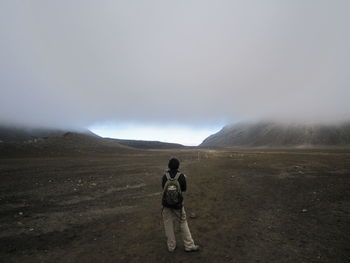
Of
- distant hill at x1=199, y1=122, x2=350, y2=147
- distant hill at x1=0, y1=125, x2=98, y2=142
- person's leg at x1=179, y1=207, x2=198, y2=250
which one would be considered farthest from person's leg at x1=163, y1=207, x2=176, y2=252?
distant hill at x1=199, y1=122, x2=350, y2=147

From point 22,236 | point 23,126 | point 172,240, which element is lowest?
point 22,236

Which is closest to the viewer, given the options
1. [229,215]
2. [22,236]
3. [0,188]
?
[22,236]

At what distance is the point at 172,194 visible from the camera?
5.52 m

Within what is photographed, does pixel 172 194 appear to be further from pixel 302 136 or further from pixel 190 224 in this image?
pixel 302 136

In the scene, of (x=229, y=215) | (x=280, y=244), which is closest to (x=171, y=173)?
(x=280, y=244)

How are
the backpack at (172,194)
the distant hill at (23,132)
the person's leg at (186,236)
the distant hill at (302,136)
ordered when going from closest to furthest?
the backpack at (172,194)
the person's leg at (186,236)
the distant hill at (23,132)
the distant hill at (302,136)

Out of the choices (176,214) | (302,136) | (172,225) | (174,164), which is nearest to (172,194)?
(176,214)

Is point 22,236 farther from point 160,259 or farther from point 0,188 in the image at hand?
point 0,188

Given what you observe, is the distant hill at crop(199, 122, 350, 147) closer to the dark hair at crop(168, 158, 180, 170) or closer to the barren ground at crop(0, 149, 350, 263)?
the barren ground at crop(0, 149, 350, 263)

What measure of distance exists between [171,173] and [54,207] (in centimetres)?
726

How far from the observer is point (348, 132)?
126375mm

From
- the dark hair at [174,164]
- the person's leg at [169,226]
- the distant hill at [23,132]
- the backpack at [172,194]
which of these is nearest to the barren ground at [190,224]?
the person's leg at [169,226]

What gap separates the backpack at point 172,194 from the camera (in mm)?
5520

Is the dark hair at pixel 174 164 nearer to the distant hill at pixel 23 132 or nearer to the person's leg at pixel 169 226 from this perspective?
the person's leg at pixel 169 226
